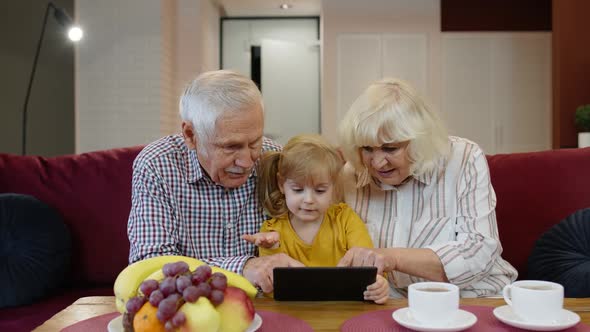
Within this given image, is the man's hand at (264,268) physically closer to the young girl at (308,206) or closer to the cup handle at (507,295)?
the young girl at (308,206)

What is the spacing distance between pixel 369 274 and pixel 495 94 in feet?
20.2

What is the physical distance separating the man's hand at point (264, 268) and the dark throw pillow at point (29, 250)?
1041mm

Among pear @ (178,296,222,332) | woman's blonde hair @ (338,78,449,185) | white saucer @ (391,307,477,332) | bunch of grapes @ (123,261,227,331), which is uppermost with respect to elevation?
woman's blonde hair @ (338,78,449,185)

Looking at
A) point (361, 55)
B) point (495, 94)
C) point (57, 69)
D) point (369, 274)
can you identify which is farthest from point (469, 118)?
point (369, 274)

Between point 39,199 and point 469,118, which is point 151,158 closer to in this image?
point 39,199

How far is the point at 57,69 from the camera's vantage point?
6.84 metres

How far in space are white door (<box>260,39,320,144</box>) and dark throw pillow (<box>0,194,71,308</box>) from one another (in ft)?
19.1

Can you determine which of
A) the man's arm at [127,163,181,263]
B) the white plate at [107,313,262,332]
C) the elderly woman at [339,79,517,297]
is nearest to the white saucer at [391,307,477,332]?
the white plate at [107,313,262,332]

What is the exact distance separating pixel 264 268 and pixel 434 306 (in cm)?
55

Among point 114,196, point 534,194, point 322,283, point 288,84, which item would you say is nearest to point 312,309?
point 322,283

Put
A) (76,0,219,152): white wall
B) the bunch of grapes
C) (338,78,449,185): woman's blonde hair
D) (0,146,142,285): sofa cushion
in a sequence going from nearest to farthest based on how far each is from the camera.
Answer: the bunch of grapes < (338,78,449,185): woman's blonde hair < (0,146,142,285): sofa cushion < (76,0,219,152): white wall

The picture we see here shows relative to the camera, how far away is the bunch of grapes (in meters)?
0.88

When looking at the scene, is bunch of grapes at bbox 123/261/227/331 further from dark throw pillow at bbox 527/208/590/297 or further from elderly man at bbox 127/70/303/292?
dark throw pillow at bbox 527/208/590/297

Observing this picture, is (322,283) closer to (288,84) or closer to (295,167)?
(295,167)
